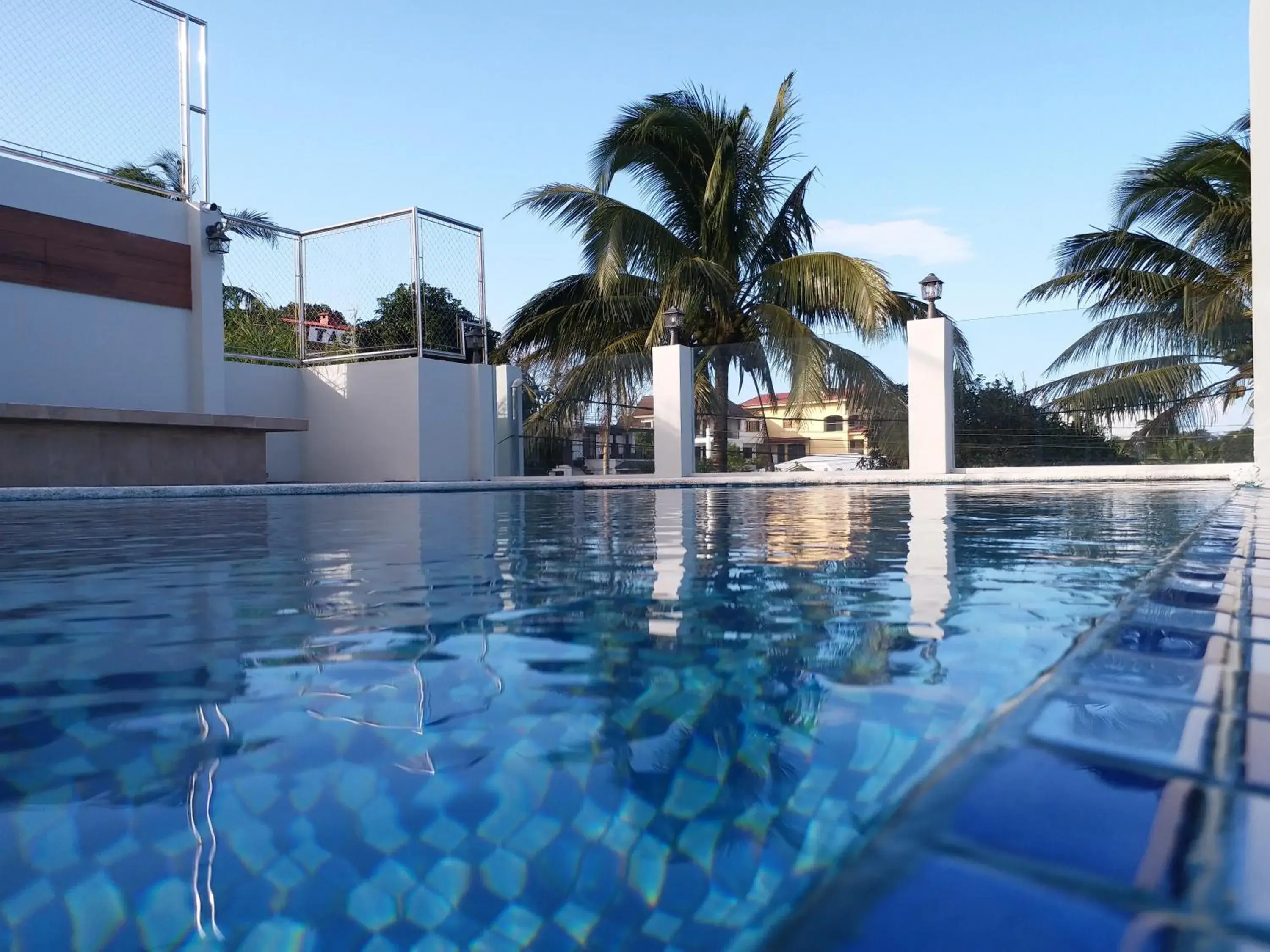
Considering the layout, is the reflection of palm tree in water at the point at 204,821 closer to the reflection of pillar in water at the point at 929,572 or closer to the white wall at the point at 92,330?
the reflection of pillar in water at the point at 929,572

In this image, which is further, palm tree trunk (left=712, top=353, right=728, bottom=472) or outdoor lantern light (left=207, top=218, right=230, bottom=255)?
palm tree trunk (left=712, top=353, right=728, bottom=472)

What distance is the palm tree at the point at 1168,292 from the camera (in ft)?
39.7

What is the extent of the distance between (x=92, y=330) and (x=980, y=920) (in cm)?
1195

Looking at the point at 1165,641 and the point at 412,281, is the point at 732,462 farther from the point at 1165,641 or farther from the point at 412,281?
the point at 1165,641

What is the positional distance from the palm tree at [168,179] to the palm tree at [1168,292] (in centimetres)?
1062

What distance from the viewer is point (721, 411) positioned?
14.6 m

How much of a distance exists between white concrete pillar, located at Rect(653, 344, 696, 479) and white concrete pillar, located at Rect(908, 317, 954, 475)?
3.16 m

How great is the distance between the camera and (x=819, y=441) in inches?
542

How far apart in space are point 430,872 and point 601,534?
3.46 meters

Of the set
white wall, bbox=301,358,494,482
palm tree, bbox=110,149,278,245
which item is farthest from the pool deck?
palm tree, bbox=110,149,278,245

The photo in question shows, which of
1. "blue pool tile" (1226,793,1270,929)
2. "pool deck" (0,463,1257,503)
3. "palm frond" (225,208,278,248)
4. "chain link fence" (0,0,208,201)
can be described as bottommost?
"blue pool tile" (1226,793,1270,929)

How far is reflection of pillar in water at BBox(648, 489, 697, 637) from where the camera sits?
1771 mm

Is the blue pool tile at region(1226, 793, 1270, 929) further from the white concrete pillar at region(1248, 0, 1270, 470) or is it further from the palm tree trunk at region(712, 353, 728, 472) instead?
the palm tree trunk at region(712, 353, 728, 472)

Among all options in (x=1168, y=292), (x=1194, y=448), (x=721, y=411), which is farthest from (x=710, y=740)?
(x=1168, y=292)
